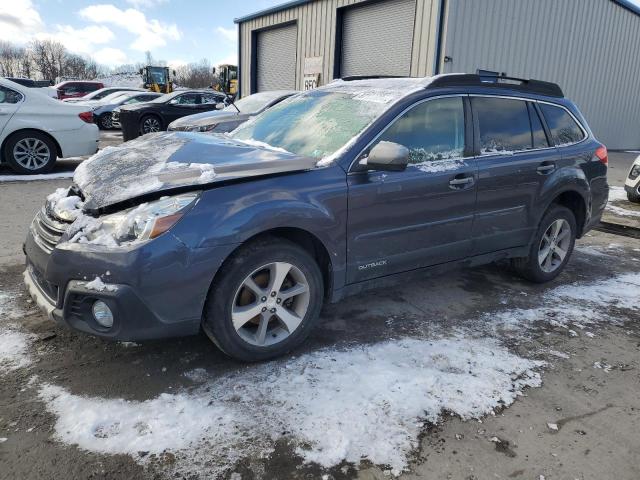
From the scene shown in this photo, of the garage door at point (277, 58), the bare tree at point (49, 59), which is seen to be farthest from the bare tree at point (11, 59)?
the garage door at point (277, 58)

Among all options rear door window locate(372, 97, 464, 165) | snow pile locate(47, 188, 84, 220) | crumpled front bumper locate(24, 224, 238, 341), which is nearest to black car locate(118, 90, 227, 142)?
rear door window locate(372, 97, 464, 165)

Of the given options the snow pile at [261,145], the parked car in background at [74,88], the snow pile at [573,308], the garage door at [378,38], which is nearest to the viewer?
the snow pile at [261,145]

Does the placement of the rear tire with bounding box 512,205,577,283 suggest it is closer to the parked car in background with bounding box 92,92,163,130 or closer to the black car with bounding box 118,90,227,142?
the black car with bounding box 118,90,227,142

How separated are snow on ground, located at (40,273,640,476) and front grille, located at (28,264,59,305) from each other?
469mm

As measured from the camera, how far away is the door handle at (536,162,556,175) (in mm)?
4242

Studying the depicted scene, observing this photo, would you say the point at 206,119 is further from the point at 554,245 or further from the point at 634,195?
the point at 634,195

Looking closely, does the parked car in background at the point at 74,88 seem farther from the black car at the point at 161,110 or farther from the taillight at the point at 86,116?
the taillight at the point at 86,116

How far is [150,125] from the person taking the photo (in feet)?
48.6

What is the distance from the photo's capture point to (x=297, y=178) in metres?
3.01

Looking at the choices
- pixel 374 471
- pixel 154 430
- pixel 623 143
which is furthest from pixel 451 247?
pixel 623 143

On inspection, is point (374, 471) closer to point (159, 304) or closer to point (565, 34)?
point (159, 304)

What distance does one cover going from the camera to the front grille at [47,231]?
9.20 feet

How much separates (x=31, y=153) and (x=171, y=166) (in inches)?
285

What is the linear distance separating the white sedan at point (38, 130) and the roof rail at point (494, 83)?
24.5 ft
